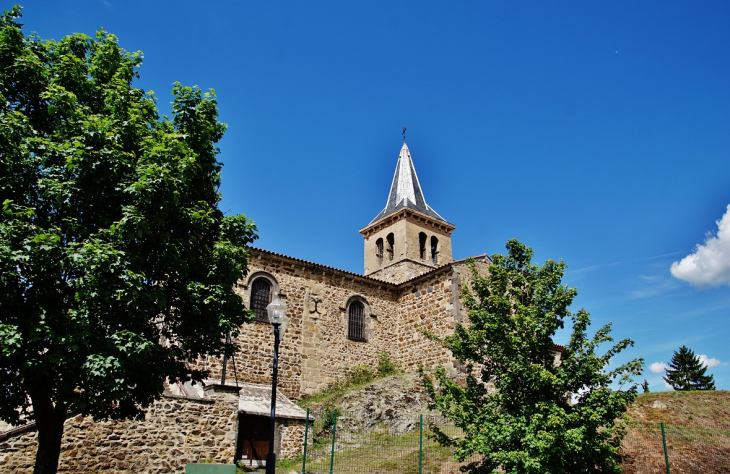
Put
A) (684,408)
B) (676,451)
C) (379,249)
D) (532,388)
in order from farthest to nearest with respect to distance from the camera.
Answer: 1. (379,249)
2. (684,408)
3. (676,451)
4. (532,388)

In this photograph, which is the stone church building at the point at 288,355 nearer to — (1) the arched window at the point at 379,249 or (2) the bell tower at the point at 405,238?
(2) the bell tower at the point at 405,238

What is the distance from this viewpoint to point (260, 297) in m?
20.9

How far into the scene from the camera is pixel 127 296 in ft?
26.2

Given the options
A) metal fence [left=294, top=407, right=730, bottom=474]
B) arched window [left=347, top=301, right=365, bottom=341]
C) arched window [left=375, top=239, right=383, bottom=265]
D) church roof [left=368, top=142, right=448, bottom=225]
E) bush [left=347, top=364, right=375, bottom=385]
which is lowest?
metal fence [left=294, top=407, right=730, bottom=474]

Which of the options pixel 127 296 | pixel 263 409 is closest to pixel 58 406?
pixel 127 296

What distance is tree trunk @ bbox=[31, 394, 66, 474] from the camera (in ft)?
28.0

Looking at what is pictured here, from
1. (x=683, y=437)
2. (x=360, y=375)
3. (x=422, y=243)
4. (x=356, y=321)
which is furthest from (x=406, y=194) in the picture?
(x=683, y=437)

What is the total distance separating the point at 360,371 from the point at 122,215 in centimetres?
1584

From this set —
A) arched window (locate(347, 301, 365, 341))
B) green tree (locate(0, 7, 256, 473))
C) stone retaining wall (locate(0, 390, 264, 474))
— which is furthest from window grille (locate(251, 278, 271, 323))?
green tree (locate(0, 7, 256, 473))

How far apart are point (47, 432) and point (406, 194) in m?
28.2

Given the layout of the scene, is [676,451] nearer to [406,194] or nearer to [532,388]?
[532,388]

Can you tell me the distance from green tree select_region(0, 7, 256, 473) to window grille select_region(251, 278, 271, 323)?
10.1 metres

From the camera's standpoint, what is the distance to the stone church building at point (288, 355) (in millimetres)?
12250

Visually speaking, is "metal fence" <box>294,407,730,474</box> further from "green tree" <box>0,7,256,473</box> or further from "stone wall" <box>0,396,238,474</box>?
"green tree" <box>0,7,256,473</box>
